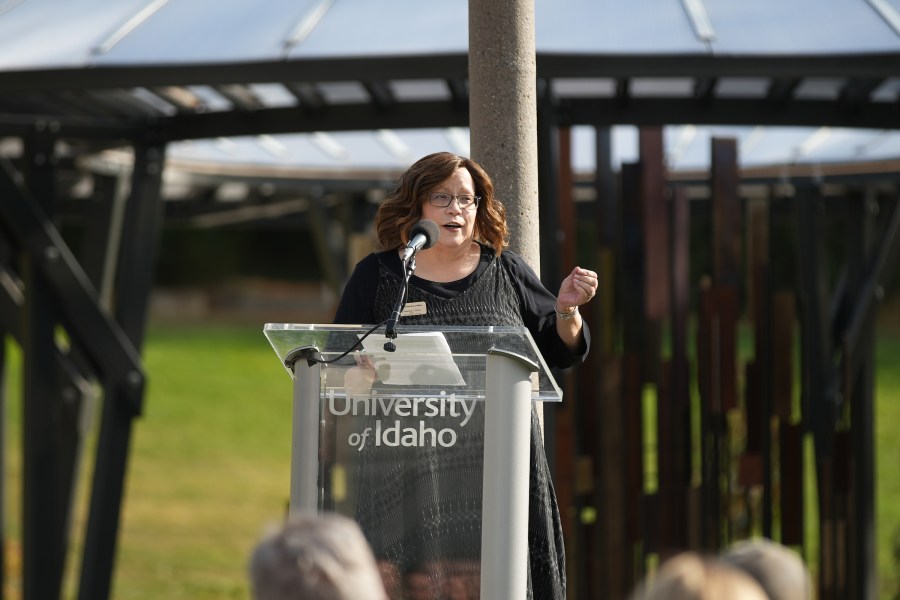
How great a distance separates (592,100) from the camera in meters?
6.00

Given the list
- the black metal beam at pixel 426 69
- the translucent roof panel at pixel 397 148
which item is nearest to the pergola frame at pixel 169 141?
the black metal beam at pixel 426 69

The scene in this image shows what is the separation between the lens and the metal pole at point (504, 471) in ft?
8.27

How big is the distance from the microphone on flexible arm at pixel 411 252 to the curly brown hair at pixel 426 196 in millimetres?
179

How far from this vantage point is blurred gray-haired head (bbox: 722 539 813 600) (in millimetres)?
1605

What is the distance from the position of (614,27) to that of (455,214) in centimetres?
245

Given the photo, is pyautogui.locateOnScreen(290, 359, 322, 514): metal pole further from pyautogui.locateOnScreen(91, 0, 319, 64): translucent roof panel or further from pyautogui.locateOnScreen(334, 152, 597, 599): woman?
pyautogui.locateOnScreen(91, 0, 319, 64): translucent roof panel

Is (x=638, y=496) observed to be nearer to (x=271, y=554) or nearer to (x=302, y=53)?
(x=302, y=53)

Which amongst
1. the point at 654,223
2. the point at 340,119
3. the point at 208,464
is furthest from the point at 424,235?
the point at 208,464

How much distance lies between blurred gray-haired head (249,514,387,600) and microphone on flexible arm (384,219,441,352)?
923 millimetres

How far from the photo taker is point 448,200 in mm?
2908

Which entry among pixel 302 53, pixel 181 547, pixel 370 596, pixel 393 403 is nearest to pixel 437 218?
pixel 393 403

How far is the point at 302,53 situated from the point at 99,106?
160cm

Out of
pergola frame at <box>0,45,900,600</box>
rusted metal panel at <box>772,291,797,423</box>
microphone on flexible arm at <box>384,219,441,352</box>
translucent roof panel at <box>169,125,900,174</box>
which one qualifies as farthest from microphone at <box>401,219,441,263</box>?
translucent roof panel at <box>169,125,900,174</box>

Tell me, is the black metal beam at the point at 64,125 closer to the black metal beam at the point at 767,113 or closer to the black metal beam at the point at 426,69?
the black metal beam at the point at 426,69
